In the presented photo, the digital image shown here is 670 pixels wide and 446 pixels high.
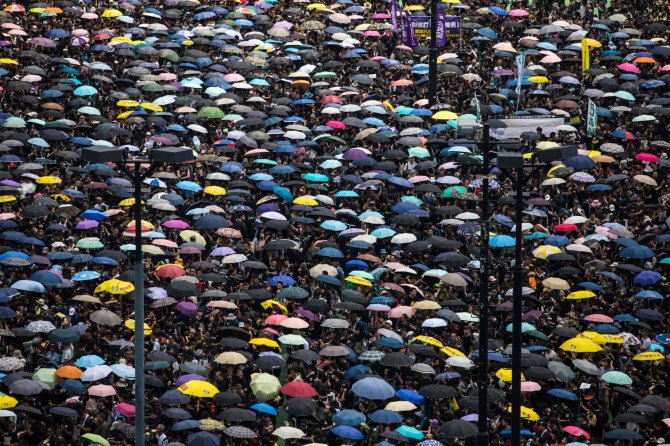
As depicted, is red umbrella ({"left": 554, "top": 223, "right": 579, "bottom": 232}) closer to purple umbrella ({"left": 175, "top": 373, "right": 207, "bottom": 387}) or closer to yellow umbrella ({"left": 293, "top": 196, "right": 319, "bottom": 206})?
yellow umbrella ({"left": 293, "top": 196, "right": 319, "bottom": 206})

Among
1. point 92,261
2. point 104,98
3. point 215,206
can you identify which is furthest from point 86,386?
point 104,98

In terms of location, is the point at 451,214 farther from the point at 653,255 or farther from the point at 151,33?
the point at 151,33

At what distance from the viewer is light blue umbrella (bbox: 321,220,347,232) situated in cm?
3322

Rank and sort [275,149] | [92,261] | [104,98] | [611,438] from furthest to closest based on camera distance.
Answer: [104,98] → [275,149] → [92,261] → [611,438]

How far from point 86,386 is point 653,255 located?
14616mm

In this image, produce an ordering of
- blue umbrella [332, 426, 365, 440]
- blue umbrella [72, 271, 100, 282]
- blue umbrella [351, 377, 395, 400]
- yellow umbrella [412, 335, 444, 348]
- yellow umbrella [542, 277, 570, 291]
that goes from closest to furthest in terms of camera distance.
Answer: blue umbrella [332, 426, 365, 440]
blue umbrella [351, 377, 395, 400]
yellow umbrella [412, 335, 444, 348]
blue umbrella [72, 271, 100, 282]
yellow umbrella [542, 277, 570, 291]

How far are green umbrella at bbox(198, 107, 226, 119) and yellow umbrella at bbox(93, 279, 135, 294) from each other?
1121 centimetres

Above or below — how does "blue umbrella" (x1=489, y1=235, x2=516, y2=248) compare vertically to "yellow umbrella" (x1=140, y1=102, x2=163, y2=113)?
below

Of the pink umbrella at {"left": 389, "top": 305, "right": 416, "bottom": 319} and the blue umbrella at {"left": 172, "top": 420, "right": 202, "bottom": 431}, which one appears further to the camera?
the pink umbrella at {"left": 389, "top": 305, "right": 416, "bottom": 319}

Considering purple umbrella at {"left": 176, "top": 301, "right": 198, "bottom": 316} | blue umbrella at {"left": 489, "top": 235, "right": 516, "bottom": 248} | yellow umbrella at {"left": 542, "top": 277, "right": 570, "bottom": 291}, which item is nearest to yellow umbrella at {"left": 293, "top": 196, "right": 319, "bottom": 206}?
blue umbrella at {"left": 489, "top": 235, "right": 516, "bottom": 248}

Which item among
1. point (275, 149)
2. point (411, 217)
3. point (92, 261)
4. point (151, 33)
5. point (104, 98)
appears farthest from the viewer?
point (151, 33)

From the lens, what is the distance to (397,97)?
4347 cm

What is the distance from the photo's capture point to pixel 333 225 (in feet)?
109

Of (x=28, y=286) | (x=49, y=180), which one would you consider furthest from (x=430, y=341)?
(x=49, y=180)
